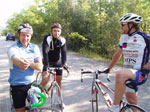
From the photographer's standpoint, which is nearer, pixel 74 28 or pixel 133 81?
pixel 133 81

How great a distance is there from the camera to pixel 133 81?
2.29 metres

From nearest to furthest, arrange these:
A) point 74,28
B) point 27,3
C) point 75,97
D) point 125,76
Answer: point 125,76 < point 75,97 < point 74,28 < point 27,3

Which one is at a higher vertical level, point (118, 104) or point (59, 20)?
point (59, 20)

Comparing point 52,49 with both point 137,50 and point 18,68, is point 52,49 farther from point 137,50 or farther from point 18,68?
point 137,50

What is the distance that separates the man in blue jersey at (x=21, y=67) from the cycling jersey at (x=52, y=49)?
1.04 m

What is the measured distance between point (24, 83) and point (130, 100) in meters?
1.80

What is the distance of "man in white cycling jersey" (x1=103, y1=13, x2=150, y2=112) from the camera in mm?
2270

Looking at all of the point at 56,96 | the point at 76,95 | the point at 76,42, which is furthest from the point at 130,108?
the point at 76,42

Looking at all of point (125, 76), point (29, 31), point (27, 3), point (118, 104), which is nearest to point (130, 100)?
point (118, 104)

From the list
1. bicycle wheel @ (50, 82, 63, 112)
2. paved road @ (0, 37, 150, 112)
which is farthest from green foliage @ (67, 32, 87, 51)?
bicycle wheel @ (50, 82, 63, 112)

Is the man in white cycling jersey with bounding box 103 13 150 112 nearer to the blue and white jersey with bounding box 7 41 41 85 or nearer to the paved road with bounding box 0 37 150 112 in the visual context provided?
the blue and white jersey with bounding box 7 41 41 85

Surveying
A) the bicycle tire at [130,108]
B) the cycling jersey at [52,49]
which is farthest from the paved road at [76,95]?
the bicycle tire at [130,108]

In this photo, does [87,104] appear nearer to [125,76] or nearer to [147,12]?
[125,76]

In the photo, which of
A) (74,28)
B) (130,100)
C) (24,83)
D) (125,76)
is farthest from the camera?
(74,28)
